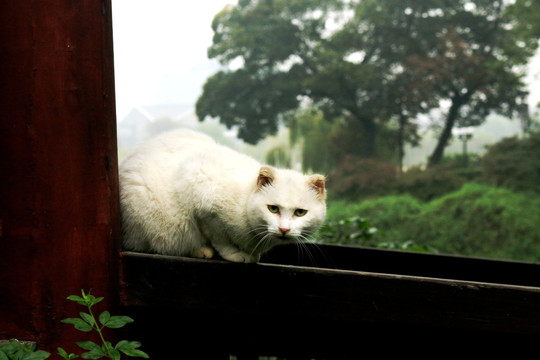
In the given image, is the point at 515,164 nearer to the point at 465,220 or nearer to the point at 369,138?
the point at 465,220

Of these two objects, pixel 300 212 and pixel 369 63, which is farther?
pixel 369 63

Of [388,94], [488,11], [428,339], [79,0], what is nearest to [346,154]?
[388,94]

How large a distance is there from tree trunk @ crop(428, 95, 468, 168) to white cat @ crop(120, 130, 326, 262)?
5029mm

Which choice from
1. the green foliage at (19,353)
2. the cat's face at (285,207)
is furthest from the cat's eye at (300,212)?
the green foliage at (19,353)

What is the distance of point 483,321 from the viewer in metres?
1.49

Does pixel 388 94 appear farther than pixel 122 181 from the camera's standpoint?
Yes

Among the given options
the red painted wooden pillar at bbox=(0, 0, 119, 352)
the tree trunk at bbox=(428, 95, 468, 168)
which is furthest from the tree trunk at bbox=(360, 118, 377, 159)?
the red painted wooden pillar at bbox=(0, 0, 119, 352)

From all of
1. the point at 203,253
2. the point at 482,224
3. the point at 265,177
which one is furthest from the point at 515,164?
the point at 203,253

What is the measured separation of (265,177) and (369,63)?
5341mm

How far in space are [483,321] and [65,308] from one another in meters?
1.33

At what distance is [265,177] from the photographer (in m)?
1.93

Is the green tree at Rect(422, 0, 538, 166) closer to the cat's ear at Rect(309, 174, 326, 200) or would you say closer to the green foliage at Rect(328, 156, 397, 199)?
the green foliage at Rect(328, 156, 397, 199)

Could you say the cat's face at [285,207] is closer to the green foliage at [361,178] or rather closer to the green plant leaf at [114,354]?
the green plant leaf at [114,354]

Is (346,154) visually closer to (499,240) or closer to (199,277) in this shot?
(499,240)
